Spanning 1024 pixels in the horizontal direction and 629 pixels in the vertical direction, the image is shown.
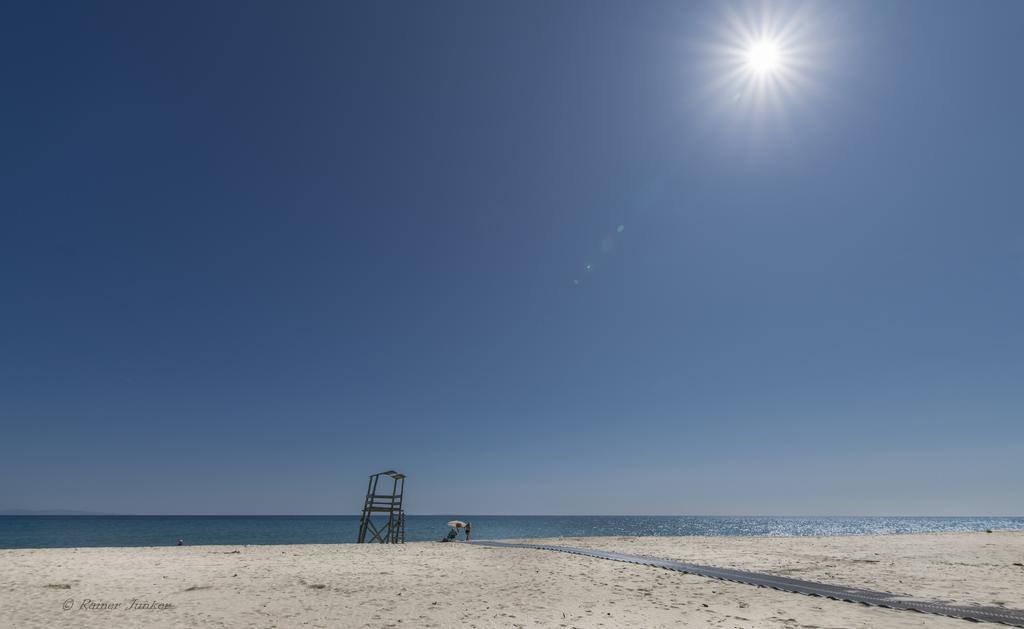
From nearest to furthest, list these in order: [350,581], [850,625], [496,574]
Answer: [850,625] → [350,581] → [496,574]

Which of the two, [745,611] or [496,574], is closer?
[745,611]

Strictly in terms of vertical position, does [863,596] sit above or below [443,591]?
above

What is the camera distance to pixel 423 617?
10.1m

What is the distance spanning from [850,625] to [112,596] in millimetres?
16933

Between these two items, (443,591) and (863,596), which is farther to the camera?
(443,591)

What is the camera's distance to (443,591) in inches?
510

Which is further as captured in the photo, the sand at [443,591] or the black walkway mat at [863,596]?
the sand at [443,591]

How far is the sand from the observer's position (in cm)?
977

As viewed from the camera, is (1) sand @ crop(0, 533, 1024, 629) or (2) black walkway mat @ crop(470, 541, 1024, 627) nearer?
(2) black walkway mat @ crop(470, 541, 1024, 627)

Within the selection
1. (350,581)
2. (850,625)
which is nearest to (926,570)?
(850,625)

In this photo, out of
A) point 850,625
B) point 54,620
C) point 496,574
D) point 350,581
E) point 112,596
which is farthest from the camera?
point 496,574

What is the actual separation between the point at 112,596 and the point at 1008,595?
23.2 meters

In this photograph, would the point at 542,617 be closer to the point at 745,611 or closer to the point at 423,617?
the point at 423,617

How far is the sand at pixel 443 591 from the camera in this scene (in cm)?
977
